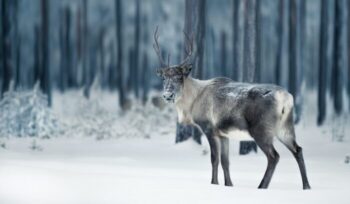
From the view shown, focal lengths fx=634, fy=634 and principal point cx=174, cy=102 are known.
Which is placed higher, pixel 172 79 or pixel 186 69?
pixel 186 69

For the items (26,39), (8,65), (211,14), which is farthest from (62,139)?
(26,39)

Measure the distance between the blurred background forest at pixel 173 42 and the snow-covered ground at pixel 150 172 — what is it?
212 centimetres

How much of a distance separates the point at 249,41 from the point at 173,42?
25.1 metres

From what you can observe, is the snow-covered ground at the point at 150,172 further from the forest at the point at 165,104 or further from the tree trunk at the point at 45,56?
the tree trunk at the point at 45,56

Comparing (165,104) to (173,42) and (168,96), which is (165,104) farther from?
(168,96)

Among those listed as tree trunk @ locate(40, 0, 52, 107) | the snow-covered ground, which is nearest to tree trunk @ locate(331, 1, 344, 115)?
the snow-covered ground

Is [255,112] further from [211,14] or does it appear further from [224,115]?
[211,14]

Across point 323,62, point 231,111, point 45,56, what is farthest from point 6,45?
point 231,111

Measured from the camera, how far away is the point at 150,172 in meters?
10.0

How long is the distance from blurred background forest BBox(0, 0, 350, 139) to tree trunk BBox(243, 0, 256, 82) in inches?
0.8

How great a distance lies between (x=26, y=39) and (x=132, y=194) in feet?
136

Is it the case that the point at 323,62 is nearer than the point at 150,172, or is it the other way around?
the point at 150,172

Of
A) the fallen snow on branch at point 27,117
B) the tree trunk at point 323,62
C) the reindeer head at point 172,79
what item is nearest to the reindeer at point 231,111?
the reindeer head at point 172,79

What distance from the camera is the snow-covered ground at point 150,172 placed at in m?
7.27
